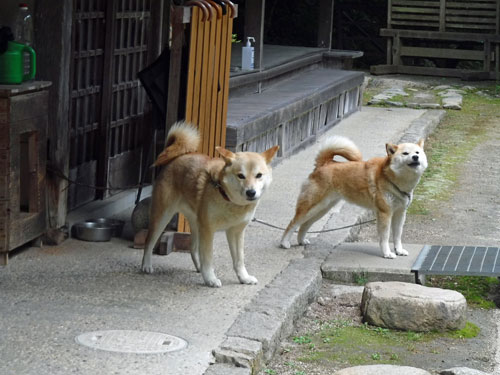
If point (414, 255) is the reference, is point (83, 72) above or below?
above

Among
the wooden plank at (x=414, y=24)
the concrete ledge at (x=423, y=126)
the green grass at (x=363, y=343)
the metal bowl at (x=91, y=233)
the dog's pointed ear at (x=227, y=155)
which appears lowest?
the green grass at (x=363, y=343)

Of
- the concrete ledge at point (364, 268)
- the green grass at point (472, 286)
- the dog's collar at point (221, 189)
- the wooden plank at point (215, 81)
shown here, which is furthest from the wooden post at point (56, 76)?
the green grass at point (472, 286)

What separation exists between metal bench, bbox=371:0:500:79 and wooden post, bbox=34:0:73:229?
1610 centimetres

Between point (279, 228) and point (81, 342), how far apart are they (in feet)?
11.1

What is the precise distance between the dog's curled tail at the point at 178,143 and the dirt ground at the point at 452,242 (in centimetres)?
138

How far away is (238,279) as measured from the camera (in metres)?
6.41

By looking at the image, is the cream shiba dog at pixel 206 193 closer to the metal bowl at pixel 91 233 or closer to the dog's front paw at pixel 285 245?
the metal bowl at pixel 91 233

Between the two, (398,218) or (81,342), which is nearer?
(81,342)

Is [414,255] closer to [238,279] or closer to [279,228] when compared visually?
[279,228]

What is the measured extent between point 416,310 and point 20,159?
2971mm

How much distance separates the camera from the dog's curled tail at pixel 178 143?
6.55 meters

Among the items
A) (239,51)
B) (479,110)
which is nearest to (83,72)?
(239,51)

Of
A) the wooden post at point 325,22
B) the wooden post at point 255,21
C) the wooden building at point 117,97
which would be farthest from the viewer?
the wooden post at point 325,22

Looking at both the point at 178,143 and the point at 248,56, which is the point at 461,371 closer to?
the point at 178,143
